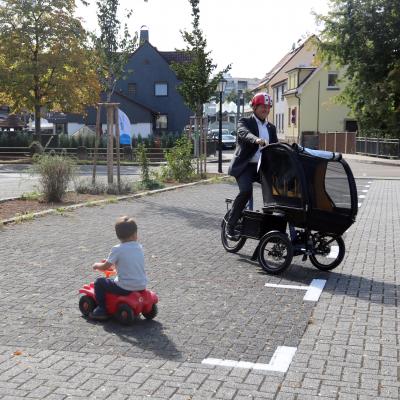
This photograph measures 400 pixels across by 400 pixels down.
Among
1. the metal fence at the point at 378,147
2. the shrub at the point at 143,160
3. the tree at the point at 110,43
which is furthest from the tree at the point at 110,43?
the shrub at the point at 143,160

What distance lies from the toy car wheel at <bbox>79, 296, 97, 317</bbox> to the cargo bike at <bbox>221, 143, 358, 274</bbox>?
233 cm

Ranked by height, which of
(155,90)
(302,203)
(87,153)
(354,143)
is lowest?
(87,153)

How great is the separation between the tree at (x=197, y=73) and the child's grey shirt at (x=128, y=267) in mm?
23444

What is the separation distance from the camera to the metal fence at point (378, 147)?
39.9 m

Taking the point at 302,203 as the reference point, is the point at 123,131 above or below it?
above

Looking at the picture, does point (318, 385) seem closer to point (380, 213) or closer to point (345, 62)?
point (380, 213)

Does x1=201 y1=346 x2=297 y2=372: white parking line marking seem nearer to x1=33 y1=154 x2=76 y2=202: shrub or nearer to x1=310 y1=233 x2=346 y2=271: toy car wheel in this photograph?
x1=310 y1=233 x2=346 y2=271: toy car wheel

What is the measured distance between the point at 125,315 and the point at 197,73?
23.9m

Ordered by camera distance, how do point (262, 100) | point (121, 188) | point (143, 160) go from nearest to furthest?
point (262, 100) < point (121, 188) < point (143, 160)

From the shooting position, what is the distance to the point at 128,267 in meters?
5.23

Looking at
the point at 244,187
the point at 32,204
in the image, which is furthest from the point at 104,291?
the point at 32,204

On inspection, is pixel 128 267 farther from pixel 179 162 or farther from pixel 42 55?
pixel 42 55

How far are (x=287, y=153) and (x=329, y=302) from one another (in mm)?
1701

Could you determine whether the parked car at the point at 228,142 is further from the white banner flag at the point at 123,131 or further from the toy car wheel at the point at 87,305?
the toy car wheel at the point at 87,305
